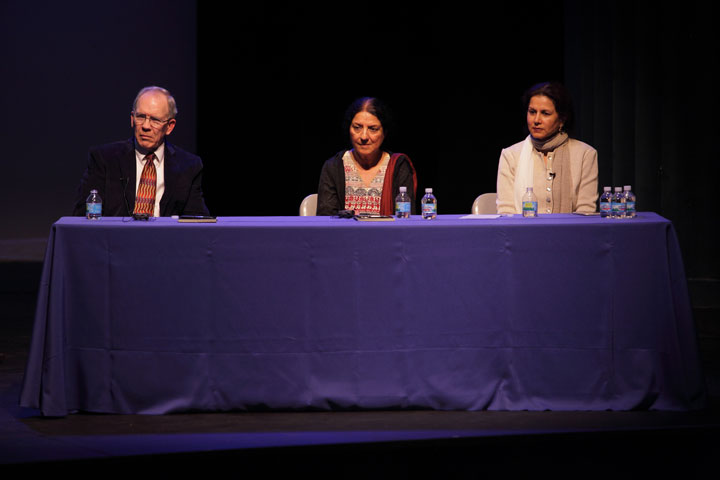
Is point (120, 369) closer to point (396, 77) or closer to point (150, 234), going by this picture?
point (150, 234)

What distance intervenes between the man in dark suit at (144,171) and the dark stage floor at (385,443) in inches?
39.6

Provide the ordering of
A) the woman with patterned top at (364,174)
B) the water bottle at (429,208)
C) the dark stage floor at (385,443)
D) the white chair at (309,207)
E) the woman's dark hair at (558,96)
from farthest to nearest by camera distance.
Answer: the white chair at (309,207) → the woman with patterned top at (364,174) → the woman's dark hair at (558,96) → the water bottle at (429,208) → the dark stage floor at (385,443)

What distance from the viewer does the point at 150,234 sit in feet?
11.0

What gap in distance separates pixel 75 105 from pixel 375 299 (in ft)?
15.4

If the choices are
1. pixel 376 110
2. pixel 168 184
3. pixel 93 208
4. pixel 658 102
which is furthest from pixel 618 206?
pixel 658 102

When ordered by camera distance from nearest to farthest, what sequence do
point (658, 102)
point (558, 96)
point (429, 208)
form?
point (429, 208) < point (558, 96) < point (658, 102)

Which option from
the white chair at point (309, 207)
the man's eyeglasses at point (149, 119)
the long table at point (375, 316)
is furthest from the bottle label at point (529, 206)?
the man's eyeglasses at point (149, 119)

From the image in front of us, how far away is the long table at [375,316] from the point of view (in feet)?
11.1

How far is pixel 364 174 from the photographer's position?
4.38m

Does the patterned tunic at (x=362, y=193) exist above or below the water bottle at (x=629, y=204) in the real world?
above

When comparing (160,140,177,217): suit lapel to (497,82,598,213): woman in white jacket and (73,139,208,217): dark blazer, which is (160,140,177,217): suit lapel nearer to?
(73,139,208,217): dark blazer

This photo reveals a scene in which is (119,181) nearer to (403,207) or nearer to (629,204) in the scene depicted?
(403,207)

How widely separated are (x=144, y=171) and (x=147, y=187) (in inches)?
2.8

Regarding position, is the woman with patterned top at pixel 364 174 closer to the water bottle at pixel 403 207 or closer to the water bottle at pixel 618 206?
the water bottle at pixel 403 207
